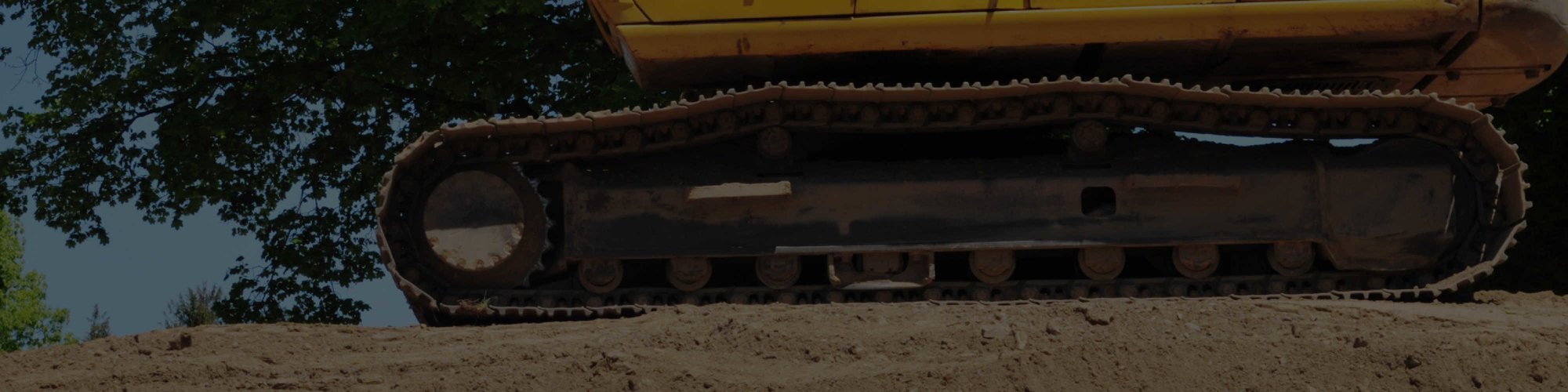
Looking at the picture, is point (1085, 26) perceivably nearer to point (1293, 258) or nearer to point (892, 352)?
point (1293, 258)

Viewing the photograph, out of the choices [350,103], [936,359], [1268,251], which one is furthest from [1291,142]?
[350,103]

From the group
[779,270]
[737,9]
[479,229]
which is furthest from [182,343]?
[737,9]

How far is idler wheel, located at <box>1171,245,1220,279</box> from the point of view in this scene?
930cm

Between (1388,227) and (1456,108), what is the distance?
0.67 m

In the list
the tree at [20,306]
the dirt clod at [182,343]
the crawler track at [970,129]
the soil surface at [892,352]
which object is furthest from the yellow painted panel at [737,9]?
the tree at [20,306]

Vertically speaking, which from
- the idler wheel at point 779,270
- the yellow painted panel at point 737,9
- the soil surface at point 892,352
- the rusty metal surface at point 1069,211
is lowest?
the soil surface at point 892,352

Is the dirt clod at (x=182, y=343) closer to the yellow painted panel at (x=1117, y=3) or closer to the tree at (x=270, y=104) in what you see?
the yellow painted panel at (x=1117, y=3)

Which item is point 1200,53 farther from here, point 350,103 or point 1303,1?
point 350,103

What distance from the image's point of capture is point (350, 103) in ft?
62.7

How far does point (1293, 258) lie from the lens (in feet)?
30.6

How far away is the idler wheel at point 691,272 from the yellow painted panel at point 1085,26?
1.10m

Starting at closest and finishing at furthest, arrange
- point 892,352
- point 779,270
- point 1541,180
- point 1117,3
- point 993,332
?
1. point 892,352
2. point 993,332
3. point 1117,3
4. point 779,270
5. point 1541,180

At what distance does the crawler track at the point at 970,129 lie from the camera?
9.19 meters

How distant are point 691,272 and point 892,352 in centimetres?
189
